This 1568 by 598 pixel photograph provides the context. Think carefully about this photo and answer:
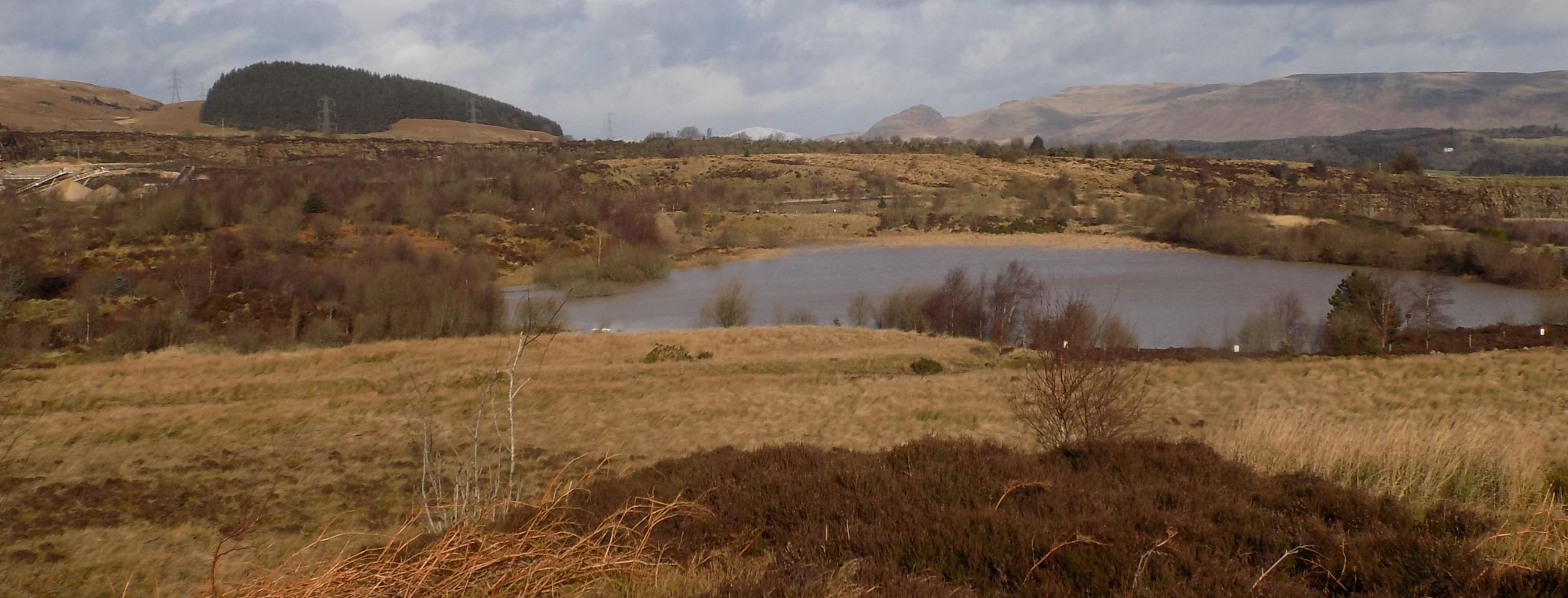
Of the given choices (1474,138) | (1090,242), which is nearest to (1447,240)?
(1090,242)

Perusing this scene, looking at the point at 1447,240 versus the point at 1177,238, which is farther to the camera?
the point at 1177,238

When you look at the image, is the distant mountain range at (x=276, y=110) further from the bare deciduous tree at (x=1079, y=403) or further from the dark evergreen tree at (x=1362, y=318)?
the bare deciduous tree at (x=1079, y=403)

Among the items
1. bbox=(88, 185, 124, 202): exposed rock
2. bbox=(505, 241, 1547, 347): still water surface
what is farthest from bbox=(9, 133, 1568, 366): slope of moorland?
bbox=(505, 241, 1547, 347): still water surface

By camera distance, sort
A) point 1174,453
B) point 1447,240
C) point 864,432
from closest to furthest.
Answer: point 1174,453 < point 864,432 < point 1447,240

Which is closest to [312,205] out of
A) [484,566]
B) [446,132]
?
[484,566]

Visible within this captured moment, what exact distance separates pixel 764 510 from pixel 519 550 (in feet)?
4.52

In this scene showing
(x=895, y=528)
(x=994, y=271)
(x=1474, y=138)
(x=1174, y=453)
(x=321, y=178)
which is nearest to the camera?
(x=895, y=528)

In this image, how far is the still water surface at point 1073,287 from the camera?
117 feet

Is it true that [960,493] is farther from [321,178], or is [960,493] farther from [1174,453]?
[321,178]

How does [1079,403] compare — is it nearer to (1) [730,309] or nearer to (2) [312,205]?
(1) [730,309]

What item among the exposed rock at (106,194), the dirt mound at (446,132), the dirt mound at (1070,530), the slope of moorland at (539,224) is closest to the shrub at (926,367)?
the slope of moorland at (539,224)

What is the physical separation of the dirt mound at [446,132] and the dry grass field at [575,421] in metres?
89.6

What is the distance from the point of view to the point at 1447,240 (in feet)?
160

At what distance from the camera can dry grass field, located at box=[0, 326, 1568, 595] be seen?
830 centimetres
